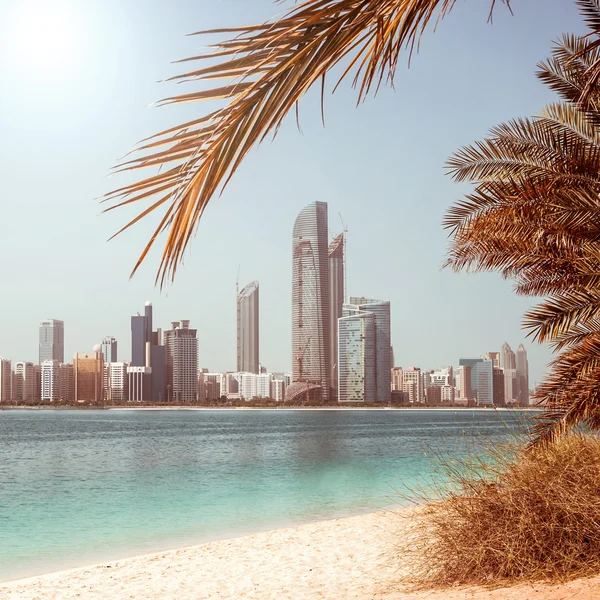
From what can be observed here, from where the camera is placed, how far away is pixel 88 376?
435 feet

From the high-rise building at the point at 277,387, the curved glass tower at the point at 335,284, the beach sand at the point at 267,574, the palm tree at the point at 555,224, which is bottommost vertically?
the high-rise building at the point at 277,387

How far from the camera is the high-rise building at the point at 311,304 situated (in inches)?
5320

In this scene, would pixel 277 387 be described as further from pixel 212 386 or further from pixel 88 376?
pixel 88 376

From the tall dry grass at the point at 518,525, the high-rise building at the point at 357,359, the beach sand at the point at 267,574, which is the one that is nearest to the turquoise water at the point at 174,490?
the tall dry grass at the point at 518,525

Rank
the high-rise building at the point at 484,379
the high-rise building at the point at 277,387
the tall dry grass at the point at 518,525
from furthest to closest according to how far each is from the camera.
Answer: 1. the high-rise building at the point at 277,387
2. the high-rise building at the point at 484,379
3. the tall dry grass at the point at 518,525

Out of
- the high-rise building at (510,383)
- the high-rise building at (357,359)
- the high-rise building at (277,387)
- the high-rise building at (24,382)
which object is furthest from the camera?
the high-rise building at (277,387)

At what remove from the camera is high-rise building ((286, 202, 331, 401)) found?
135125mm

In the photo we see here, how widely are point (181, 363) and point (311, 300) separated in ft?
94.8

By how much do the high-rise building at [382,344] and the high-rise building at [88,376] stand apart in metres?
51.6

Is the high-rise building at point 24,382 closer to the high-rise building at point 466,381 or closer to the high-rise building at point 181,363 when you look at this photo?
the high-rise building at point 181,363

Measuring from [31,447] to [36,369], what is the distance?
95.0 metres

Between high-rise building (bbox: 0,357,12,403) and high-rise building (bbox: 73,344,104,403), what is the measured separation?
10994 millimetres

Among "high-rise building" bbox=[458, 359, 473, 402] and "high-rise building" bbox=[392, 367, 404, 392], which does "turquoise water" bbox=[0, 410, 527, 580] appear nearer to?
"high-rise building" bbox=[458, 359, 473, 402]

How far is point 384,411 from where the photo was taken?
448 feet
